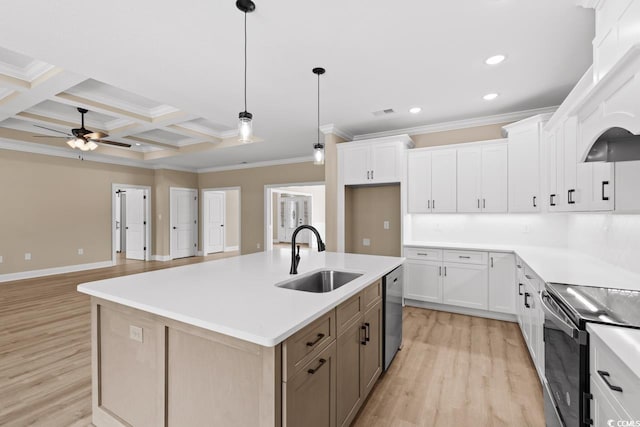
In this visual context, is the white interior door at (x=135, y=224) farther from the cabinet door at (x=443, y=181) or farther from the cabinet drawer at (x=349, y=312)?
the cabinet drawer at (x=349, y=312)

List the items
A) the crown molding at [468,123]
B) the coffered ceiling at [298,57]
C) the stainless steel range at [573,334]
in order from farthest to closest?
the crown molding at [468,123], the coffered ceiling at [298,57], the stainless steel range at [573,334]

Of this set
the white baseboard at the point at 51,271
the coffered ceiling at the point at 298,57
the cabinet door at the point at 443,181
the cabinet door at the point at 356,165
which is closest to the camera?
the coffered ceiling at the point at 298,57

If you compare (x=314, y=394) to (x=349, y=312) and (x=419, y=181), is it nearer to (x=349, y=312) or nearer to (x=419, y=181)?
(x=349, y=312)

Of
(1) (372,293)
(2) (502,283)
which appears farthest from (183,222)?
(2) (502,283)

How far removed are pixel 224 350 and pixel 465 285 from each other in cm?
344

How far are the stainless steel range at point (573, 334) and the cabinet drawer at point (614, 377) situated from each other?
0.07 metres

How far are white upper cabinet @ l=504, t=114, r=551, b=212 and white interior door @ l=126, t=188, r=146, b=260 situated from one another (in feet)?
28.1

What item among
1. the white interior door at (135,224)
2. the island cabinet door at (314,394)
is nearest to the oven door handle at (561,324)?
the island cabinet door at (314,394)

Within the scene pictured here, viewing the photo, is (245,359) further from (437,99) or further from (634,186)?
(437,99)

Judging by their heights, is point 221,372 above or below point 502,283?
above

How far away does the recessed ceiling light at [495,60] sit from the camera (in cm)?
262

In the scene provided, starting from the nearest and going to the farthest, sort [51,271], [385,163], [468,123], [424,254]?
[424,254]
[468,123]
[385,163]
[51,271]

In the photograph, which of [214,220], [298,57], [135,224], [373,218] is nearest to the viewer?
[298,57]

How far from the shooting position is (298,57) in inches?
103
